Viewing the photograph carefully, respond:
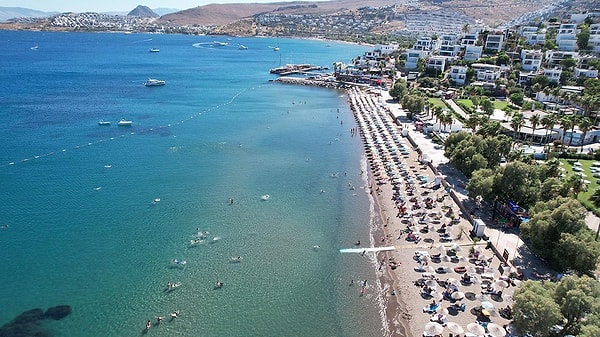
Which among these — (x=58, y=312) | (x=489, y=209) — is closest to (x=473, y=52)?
(x=489, y=209)

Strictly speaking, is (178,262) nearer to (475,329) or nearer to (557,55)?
(475,329)

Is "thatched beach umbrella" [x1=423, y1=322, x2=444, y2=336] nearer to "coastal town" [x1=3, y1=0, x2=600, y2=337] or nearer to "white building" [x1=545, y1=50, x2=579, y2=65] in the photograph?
"coastal town" [x1=3, y1=0, x2=600, y2=337]

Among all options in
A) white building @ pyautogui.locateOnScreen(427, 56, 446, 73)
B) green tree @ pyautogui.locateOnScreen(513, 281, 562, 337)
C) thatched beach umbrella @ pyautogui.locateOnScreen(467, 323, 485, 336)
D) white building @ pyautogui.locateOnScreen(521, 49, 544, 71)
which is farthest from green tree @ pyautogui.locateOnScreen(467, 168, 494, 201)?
white building @ pyautogui.locateOnScreen(427, 56, 446, 73)

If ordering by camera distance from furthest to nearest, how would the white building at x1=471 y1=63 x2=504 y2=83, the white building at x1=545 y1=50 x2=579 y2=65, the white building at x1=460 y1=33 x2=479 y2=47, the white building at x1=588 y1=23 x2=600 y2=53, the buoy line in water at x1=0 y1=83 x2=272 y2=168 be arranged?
the white building at x1=460 y1=33 x2=479 y2=47 < the white building at x1=588 y1=23 x2=600 y2=53 < the white building at x1=545 y1=50 x2=579 y2=65 < the white building at x1=471 y1=63 x2=504 y2=83 < the buoy line in water at x1=0 y1=83 x2=272 y2=168

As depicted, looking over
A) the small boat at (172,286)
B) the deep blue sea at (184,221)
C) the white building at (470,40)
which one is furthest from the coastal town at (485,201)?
the white building at (470,40)

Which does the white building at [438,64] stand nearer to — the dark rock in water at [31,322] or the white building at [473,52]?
the white building at [473,52]

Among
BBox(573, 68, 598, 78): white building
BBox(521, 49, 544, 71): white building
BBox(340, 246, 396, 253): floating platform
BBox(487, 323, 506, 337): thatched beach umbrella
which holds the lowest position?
BBox(340, 246, 396, 253): floating platform
